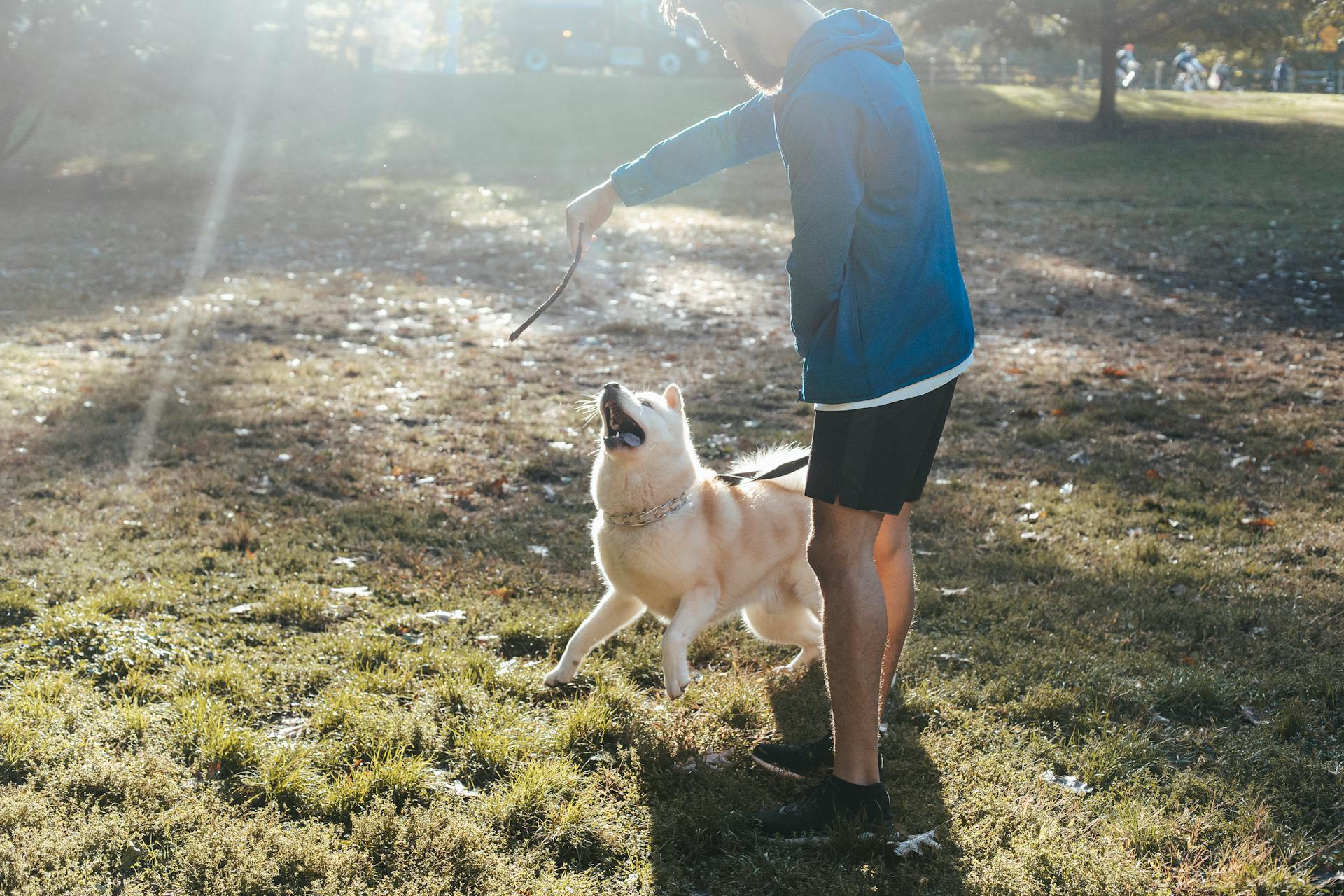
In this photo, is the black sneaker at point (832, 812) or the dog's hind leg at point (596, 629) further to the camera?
the dog's hind leg at point (596, 629)

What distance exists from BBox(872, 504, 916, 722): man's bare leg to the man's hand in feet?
4.74

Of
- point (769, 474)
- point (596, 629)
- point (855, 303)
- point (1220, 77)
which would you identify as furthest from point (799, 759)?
point (1220, 77)

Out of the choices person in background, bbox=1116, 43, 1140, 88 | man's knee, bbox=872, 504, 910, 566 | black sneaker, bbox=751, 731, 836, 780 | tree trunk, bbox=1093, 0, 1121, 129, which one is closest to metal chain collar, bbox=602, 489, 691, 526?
man's knee, bbox=872, 504, 910, 566

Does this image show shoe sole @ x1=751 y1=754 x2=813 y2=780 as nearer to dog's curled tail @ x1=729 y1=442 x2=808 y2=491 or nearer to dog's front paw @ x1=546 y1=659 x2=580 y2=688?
dog's front paw @ x1=546 y1=659 x2=580 y2=688

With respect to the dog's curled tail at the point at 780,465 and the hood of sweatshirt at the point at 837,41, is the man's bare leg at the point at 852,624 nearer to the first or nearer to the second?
the dog's curled tail at the point at 780,465

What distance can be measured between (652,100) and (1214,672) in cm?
2774

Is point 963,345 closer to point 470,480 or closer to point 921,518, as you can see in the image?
point 921,518

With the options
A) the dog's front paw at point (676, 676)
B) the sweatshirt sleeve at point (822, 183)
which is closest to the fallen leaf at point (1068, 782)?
the dog's front paw at point (676, 676)

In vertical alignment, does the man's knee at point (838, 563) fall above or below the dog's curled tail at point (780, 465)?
above

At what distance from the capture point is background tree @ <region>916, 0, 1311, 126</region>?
23.1m

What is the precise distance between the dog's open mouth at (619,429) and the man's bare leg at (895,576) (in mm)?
901

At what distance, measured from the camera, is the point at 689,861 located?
3.00 metres

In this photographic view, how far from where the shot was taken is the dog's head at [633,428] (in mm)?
3566

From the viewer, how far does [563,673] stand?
394 centimetres
